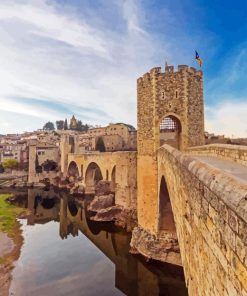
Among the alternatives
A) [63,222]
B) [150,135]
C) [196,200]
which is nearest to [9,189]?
[63,222]

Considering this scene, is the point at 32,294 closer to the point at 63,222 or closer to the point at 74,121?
the point at 63,222

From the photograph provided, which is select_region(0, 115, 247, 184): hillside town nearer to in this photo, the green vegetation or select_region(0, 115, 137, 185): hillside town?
select_region(0, 115, 137, 185): hillside town

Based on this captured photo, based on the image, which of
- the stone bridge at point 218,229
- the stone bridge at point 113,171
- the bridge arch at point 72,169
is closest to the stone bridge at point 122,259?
the stone bridge at point 113,171

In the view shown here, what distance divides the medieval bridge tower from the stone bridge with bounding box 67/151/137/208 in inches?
294

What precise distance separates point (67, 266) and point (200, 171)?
19.2 metres

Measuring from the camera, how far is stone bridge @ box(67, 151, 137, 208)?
2816 cm

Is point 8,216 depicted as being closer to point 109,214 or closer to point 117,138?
point 109,214

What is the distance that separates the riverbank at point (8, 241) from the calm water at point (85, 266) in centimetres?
48

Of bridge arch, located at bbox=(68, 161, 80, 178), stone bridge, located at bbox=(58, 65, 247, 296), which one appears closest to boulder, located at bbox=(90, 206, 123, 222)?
stone bridge, located at bbox=(58, 65, 247, 296)

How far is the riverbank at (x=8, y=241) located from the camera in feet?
60.3

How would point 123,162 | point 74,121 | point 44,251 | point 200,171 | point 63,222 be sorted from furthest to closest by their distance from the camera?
point 74,121 < point 63,222 < point 123,162 < point 44,251 < point 200,171

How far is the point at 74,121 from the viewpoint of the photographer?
131500 millimetres

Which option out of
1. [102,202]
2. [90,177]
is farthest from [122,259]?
[90,177]

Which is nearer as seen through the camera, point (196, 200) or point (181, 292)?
point (196, 200)
